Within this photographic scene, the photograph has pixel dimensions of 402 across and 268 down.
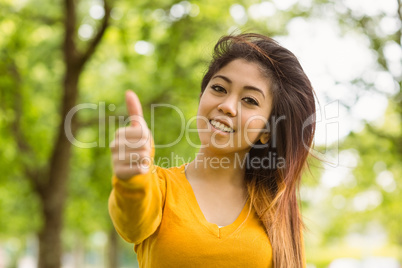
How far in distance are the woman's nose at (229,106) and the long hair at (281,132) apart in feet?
0.72

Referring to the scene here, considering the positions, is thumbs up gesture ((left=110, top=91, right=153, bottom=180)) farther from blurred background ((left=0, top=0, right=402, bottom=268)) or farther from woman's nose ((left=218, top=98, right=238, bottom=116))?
blurred background ((left=0, top=0, right=402, bottom=268))

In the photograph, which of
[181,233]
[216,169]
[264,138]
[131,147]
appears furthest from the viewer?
[264,138]

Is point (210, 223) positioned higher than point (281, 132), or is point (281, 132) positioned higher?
point (281, 132)

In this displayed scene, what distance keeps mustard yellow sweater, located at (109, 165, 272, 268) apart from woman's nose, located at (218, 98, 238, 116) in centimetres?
33

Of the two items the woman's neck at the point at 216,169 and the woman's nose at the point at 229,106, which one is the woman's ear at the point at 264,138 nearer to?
the woman's neck at the point at 216,169

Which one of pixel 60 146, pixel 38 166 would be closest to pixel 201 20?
pixel 60 146

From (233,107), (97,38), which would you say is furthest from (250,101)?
(97,38)

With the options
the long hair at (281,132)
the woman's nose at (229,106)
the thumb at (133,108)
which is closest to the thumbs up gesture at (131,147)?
the thumb at (133,108)

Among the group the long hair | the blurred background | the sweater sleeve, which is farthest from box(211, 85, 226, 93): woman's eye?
the blurred background

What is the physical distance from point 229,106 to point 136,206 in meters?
0.62

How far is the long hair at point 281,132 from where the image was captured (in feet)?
6.45

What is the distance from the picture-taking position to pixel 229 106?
71.6 inches

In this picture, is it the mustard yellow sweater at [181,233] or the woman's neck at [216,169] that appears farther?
the woman's neck at [216,169]

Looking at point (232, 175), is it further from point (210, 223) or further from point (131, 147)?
point (131, 147)
